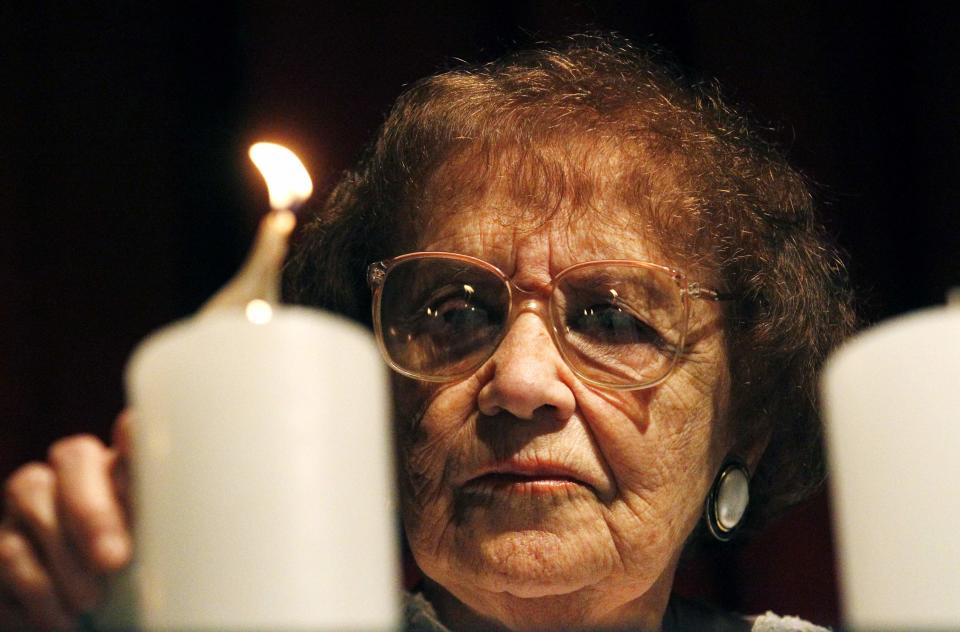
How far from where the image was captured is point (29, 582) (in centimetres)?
82

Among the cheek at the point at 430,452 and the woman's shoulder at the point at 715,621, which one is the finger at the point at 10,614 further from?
the woman's shoulder at the point at 715,621

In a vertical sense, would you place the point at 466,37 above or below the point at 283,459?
above

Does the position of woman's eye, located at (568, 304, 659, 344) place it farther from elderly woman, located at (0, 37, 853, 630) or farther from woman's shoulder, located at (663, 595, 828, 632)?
woman's shoulder, located at (663, 595, 828, 632)

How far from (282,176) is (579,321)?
0.68m

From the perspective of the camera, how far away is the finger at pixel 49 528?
776 millimetres

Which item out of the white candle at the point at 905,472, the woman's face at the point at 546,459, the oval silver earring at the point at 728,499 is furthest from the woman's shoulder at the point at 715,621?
the white candle at the point at 905,472

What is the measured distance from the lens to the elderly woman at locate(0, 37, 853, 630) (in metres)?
1.29

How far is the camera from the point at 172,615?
0.54m

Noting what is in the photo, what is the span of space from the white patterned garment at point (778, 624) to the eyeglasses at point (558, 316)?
49cm

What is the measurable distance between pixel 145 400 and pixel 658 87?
1.21 m

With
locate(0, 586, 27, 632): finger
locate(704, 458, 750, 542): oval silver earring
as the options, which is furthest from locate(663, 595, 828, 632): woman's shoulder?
locate(0, 586, 27, 632): finger

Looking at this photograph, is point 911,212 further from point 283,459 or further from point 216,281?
point 283,459

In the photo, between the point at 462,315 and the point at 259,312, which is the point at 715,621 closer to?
the point at 462,315

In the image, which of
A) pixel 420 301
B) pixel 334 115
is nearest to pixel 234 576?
pixel 420 301
